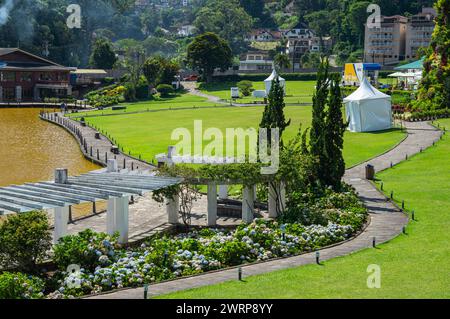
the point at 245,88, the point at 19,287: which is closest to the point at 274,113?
the point at 19,287

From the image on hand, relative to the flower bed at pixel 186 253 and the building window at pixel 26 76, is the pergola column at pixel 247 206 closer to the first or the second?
the flower bed at pixel 186 253

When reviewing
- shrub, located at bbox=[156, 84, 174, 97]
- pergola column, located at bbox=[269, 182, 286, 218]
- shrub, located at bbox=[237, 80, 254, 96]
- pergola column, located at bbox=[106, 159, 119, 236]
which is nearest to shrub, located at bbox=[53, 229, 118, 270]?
pergola column, located at bbox=[106, 159, 119, 236]

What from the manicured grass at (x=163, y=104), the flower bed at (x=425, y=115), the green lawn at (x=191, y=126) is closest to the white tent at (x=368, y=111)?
the green lawn at (x=191, y=126)

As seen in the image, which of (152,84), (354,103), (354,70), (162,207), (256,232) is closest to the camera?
(256,232)

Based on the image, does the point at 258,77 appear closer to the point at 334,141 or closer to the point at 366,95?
the point at 366,95

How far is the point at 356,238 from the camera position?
3098 cm

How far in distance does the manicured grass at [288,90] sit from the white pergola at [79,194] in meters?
64.9

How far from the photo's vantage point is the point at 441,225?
32.7m

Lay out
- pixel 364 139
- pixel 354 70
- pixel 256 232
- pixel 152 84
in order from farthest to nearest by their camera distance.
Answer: pixel 152 84 < pixel 354 70 < pixel 364 139 < pixel 256 232

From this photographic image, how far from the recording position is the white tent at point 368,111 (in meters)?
67.3

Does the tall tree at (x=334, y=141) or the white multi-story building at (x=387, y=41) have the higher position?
the white multi-story building at (x=387, y=41)

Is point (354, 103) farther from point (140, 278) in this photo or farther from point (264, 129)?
point (140, 278)

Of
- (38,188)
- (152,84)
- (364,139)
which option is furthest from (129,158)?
(152,84)

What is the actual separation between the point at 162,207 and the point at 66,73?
90.1 meters
